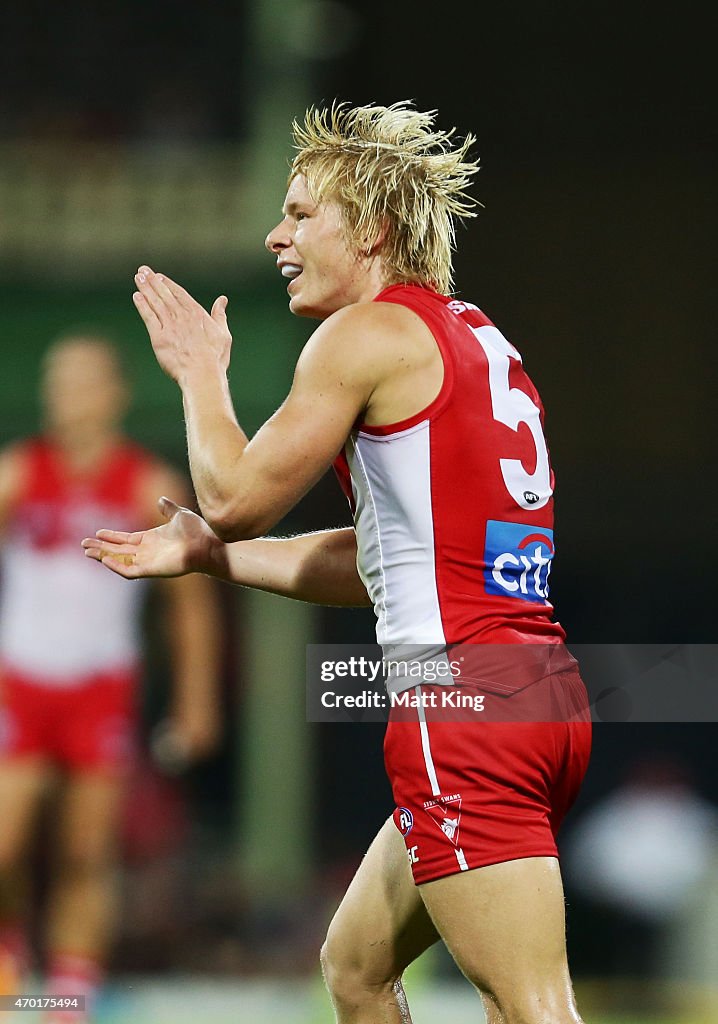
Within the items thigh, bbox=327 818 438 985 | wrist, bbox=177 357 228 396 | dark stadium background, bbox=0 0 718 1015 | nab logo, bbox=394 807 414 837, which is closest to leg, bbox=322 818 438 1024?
thigh, bbox=327 818 438 985

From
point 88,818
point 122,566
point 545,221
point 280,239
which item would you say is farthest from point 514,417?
point 545,221

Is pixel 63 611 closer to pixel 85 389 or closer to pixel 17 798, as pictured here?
pixel 17 798

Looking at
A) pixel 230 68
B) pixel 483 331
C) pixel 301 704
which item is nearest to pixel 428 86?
pixel 230 68

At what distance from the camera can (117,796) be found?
5605 millimetres

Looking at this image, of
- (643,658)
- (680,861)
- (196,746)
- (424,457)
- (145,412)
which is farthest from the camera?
(145,412)

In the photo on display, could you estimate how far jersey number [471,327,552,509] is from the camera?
2.73 metres

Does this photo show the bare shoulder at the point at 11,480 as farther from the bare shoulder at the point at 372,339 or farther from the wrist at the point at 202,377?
the bare shoulder at the point at 372,339

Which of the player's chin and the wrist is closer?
the wrist

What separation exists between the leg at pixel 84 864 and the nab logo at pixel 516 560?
306 cm

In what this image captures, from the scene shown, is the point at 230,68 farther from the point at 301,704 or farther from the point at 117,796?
the point at 117,796

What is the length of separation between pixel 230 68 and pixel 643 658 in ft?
15.4

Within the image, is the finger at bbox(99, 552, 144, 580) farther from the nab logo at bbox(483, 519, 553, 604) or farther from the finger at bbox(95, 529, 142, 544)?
the nab logo at bbox(483, 519, 553, 604)

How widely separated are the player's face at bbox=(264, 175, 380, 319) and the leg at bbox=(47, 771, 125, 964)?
2960 millimetres

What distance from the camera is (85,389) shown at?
565cm
